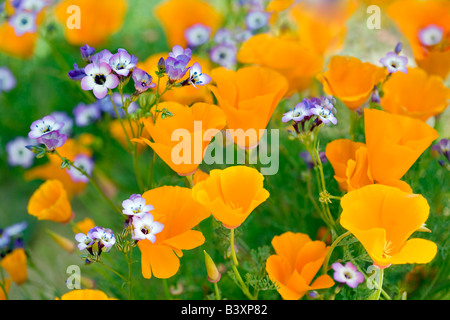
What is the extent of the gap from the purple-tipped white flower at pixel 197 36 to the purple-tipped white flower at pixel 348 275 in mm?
597

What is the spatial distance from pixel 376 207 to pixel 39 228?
0.92 m

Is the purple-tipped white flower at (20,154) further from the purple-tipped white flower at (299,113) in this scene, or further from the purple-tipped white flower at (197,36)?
the purple-tipped white flower at (299,113)

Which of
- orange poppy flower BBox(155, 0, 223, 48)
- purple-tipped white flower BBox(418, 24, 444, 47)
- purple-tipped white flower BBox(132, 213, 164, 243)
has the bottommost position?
purple-tipped white flower BBox(132, 213, 164, 243)

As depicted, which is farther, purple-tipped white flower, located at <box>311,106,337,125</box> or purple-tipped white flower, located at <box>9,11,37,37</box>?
purple-tipped white flower, located at <box>9,11,37,37</box>

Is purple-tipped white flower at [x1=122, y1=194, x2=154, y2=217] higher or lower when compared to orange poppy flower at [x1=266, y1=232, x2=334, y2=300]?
higher

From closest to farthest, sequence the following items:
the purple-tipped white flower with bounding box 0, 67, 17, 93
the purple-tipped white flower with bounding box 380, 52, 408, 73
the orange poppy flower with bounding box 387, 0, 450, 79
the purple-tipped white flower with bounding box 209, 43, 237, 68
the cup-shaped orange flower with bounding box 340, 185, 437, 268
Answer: the cup-shaped orange flower with bounding box 340, 185, 437, 268 → the purple-tipped white flower with bounding box 380, 52, 408, 73 → the orange poppy flower with bounding box 387, 0, 450, 79 → the purple-tipped white flower with bounding box 209, 43, 237, 68 → the purple-tipped white flower with bounding box 0, 67, 17, 93

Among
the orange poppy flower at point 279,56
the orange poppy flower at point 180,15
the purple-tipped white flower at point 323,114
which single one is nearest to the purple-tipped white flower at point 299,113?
the purple-tipped white flower at point 323,114

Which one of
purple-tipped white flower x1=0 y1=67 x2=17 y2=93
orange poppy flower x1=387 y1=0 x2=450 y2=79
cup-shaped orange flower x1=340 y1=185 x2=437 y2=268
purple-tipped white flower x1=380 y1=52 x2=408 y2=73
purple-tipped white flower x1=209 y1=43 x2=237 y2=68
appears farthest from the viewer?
purple-tipped white flower x1=0 y1=67 x2=17 y2=93

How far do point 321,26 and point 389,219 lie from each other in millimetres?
509

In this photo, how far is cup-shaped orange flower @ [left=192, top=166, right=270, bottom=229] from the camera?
0.49m

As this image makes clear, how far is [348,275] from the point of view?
53 cm

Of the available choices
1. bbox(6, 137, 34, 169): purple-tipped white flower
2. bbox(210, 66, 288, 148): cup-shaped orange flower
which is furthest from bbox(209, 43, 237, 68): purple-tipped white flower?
bbox(6, 137, 34, 169): purple-tipped white flower

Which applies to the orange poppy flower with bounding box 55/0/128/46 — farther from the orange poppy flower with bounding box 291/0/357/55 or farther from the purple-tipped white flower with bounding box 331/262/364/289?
the purple-tipped white flower with bounding box 331/262/364/289

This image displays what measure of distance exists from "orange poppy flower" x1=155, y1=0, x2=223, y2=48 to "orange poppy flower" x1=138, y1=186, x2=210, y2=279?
63 centimetres
